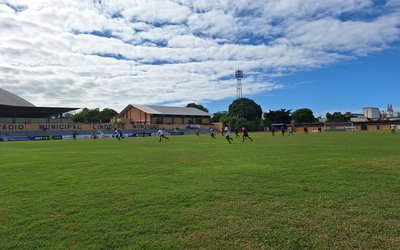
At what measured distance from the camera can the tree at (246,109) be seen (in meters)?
125

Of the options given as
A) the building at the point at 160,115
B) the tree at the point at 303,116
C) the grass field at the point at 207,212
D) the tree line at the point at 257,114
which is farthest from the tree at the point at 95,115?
the grass field at the point at 207,212

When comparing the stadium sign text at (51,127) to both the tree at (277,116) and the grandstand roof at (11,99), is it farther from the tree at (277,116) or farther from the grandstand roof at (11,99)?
the tree at (277,116)

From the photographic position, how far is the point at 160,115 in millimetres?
102688

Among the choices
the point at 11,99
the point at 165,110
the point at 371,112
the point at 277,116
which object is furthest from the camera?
the point at 371,112

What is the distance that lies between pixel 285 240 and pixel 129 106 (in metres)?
106

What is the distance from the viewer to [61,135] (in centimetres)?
6538

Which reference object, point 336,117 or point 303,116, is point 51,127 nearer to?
point 303,116

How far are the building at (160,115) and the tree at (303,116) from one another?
3558 cm

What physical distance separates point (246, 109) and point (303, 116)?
21.7 m

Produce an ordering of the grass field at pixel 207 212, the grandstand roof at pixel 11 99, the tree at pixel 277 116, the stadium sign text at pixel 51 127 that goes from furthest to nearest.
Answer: the tree at pixel 277 116 → the grandstand roof at pixel 11 99 → the stadium sign text at pixel 51 127 → the grass field at pixel 207 212

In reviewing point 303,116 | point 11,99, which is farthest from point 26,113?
point 303,116

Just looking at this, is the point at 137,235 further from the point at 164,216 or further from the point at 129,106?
the point at 129,106

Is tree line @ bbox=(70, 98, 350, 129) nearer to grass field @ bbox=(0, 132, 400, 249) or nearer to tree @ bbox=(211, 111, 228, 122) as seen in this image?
tree @ bbox=(211, 111, 228, 122)

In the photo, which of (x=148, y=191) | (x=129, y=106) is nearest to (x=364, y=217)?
(x=148, y=191)
